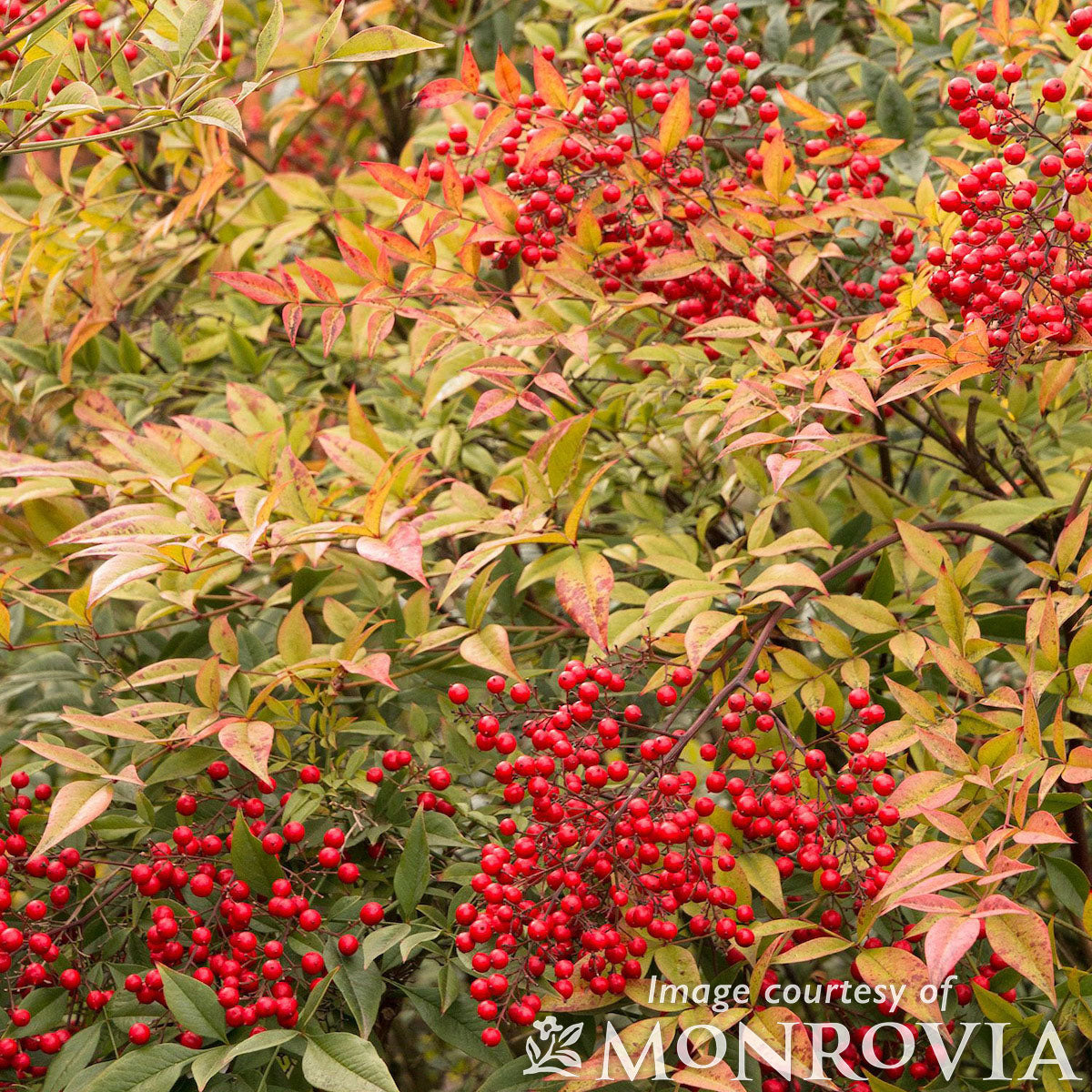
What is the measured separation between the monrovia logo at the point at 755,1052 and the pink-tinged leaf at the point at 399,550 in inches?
21.2

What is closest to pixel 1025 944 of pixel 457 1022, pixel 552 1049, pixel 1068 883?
pixel 1068 883

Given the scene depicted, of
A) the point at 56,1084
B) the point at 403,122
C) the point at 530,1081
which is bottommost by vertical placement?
the point at 530,1081

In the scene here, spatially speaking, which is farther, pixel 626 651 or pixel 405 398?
pixel 405 398

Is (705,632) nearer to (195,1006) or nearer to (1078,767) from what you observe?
(1078,767)

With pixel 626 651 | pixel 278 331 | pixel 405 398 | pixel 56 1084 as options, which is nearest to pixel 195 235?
pixel 278 331

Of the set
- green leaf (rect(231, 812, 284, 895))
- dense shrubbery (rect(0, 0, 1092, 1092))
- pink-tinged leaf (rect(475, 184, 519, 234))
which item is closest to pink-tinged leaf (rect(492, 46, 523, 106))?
dense shrubbery (rect(0, 0, 1092, 1092))

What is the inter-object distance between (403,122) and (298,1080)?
8.01ft

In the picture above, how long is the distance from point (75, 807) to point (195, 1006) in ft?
0.85

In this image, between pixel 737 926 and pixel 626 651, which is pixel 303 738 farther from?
pixel 737 926

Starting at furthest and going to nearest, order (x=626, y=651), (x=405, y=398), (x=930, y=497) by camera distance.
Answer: (x=405, y=398), (x=930, y=497), (x=626, y=651)

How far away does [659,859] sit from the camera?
48.8 inches

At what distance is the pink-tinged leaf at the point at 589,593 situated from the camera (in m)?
1.27

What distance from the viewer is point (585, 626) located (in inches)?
49.8

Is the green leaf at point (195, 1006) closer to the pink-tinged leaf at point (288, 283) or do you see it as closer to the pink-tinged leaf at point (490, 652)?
the pink-tinged leaf at point (490, 652)
